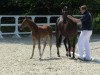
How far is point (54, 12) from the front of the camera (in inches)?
1040

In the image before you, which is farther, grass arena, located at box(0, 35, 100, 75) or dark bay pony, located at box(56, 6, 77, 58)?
dark bay pony, located at box(56, 6, 77, 58)

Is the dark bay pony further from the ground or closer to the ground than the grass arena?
further from the ground

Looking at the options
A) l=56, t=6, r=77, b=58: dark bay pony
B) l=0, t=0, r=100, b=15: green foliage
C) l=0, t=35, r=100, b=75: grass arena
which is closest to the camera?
l=0, t=35, r=100, b=75: grass arena

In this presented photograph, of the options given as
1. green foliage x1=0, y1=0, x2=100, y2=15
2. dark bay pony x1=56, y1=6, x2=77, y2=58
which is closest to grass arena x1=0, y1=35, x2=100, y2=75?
dark bay pony x1=56, y1=6, x2=77, y2=58

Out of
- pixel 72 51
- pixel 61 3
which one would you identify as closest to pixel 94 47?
pixel 72 51

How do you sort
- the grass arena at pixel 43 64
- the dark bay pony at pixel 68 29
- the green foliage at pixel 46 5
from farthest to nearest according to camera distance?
the green foliage at pixel 46 5
the dark bay pony at pixel 68 29
the grass arena at pixel 43 64

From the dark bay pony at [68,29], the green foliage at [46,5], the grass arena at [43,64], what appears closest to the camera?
the grass arena at [43,64]

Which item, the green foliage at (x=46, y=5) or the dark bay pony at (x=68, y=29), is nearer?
the dark bay pony at (x=68, y=29)

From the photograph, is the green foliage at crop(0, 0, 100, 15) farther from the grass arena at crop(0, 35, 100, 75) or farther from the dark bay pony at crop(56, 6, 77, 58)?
the dark bay pony at crop(56, 6, 77, 58)

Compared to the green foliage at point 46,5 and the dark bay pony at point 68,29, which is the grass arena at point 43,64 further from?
the green foliage at point 46,5

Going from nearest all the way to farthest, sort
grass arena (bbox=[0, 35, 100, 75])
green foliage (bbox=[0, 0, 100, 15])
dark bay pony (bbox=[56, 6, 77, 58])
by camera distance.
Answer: grass arena (bbox=[0, 35, 100, 75]) → dark bay pony (bbox=[56, 6, 77, 58]) → green foliage (bbox=[0, 0, 100, 15])

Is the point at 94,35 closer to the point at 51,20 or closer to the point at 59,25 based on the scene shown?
the point at 51,20

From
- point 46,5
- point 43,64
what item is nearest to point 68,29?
point 43,64

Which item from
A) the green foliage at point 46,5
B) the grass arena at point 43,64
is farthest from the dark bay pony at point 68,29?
the green foliage at point 46,5
